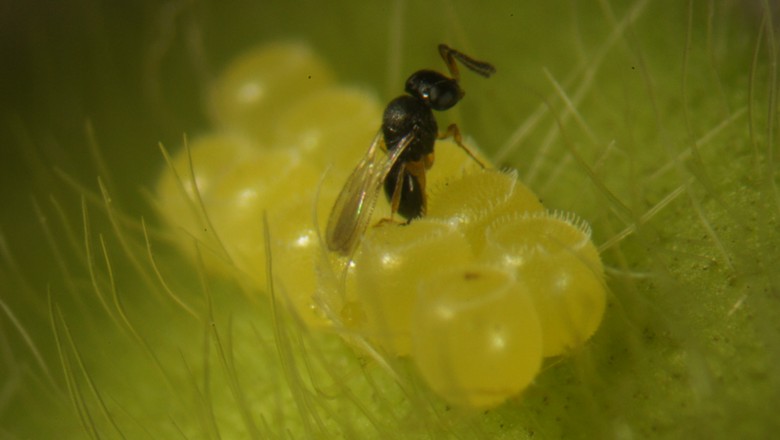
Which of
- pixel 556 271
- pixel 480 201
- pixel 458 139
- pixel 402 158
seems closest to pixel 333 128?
pixel 402 158

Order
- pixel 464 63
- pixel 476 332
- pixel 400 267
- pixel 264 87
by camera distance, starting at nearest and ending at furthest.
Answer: pixel 476 332, pixel 400 267, pixel 464 63, pixel 264 87

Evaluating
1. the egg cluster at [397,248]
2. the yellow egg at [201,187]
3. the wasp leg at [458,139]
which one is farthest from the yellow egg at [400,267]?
the yellow egg at [201,187]

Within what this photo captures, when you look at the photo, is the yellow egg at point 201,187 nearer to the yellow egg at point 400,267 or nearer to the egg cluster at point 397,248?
the egg cluster at point 397,248

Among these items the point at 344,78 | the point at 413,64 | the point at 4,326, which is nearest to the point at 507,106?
the point at 413,64

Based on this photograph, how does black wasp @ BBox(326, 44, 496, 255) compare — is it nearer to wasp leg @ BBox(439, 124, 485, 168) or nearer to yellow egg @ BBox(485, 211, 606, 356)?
wasp leg @ BBox(439, 124, 485, 168)

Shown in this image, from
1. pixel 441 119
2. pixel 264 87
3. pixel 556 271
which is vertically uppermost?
pixel 264 87

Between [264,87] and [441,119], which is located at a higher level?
[264,87]

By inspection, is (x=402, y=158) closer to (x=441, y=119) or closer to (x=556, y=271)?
(x=441, y=119)
